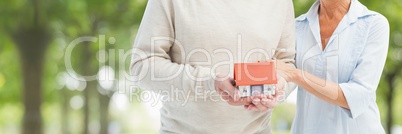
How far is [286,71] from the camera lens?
1.99m

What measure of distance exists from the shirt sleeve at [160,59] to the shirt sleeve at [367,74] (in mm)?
747

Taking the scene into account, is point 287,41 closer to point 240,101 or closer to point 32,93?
point 240,101

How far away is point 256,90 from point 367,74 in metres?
0.75

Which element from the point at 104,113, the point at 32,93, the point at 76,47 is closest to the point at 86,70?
the point at 76,47

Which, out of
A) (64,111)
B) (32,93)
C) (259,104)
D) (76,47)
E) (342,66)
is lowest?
(64,111)

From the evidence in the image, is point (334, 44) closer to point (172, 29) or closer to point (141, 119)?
point (172, 29)

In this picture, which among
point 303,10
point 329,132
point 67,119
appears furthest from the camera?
point 67,119

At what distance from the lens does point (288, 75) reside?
6.59ft

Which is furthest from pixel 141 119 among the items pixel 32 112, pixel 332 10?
pixel 332 10

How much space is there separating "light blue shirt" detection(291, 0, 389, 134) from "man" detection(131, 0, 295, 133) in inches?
20.1

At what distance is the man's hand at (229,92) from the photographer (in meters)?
1.68

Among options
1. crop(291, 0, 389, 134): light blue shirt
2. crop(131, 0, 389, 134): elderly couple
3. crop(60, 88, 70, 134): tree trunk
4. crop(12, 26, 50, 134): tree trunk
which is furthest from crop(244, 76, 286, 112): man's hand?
crop(60, 88, 70, 134): tree trunk

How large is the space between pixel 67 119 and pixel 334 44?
45.4 feet

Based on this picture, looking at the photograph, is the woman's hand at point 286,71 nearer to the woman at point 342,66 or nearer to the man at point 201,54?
the man at point 201,54
